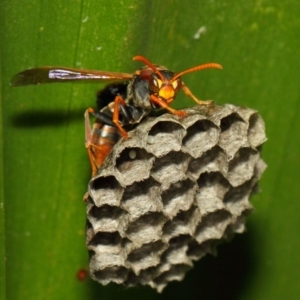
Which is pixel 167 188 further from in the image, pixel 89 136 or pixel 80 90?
pixel 80 90

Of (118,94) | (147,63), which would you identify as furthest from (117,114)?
(147,63)

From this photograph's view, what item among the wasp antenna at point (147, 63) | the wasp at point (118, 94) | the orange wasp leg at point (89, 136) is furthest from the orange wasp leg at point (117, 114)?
the wasp antenna at point (147, 63)

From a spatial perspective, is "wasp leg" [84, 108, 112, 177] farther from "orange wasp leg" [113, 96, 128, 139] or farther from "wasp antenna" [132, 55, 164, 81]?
"wasp antenna" [132, 55, 164, 81]

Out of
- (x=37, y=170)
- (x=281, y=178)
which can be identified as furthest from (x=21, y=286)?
(x=281, y=178)

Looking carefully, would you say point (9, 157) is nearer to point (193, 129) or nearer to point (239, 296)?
point (193, 129)

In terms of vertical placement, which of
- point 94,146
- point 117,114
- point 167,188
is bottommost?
point 167,188

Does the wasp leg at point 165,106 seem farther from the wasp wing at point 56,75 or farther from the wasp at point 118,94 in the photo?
the wasp wing at point 56,75
